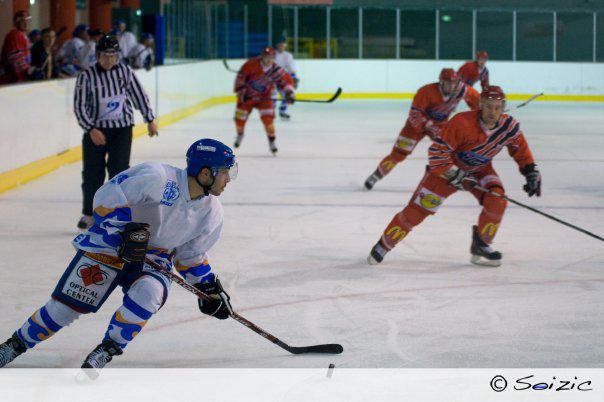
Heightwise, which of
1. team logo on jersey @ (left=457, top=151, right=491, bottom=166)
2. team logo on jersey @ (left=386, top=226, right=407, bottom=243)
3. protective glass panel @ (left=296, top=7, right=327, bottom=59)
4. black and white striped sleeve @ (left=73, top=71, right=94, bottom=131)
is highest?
protective glass panel @ (left=296, top=7, right=327, bottom=59)

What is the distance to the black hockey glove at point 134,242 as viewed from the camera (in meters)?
3.66

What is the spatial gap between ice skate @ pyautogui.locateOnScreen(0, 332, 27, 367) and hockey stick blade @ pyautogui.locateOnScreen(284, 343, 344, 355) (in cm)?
98

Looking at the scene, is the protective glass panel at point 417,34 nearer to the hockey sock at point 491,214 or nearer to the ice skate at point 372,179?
the ice skate at point 372,179

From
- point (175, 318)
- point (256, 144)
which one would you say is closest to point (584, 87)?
point (256, 144)

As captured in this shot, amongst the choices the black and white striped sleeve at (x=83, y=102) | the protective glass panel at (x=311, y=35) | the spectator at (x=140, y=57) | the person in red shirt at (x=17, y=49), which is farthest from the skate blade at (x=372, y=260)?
the protective glass panel at (x=311, y=35)

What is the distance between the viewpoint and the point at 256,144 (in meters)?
14.1

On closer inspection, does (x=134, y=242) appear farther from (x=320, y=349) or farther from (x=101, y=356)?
(x=320, y=349)

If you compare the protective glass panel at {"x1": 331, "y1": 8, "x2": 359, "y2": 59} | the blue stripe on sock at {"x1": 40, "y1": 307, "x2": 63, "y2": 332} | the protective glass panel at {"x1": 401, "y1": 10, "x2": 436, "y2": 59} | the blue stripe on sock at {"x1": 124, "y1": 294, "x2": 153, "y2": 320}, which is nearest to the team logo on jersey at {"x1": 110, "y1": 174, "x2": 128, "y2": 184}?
the blue stripe on sock at {"x1": 124, "y1": 294, "x2": 153, "y2": 320}

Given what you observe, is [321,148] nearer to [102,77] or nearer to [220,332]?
[102,77]

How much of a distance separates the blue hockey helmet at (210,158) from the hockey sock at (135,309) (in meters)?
0.40

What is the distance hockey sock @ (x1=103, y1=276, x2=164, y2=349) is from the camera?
3.75 metres

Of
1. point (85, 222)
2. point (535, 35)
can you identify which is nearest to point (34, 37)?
point (85, 222)

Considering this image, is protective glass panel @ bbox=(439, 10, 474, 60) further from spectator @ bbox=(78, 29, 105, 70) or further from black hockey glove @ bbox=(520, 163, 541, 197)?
black hockey glove @ bbox=(520, 163, 541, 197)
